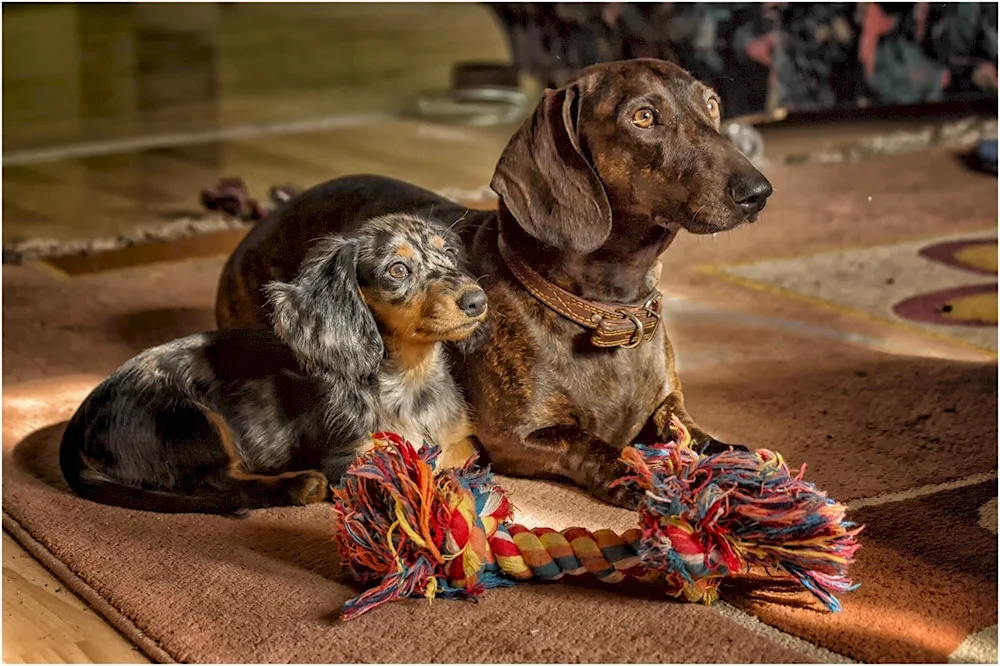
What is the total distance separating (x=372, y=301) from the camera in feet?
7.64

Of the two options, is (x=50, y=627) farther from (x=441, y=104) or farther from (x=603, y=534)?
(x=441, y=104)

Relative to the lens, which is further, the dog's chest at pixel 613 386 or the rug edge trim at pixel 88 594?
the dog's chest at pixel 613 386

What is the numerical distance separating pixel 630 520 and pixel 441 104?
4.29m

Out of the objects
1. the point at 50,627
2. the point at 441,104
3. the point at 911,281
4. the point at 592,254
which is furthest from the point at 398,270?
the point at 441,104

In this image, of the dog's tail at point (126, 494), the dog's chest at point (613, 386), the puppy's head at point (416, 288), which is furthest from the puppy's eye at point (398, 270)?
the dog's tail at point (126, 494)

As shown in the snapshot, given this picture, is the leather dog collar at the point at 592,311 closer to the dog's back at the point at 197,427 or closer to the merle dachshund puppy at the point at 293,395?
the merle dachshund puppy at the point at 293,395

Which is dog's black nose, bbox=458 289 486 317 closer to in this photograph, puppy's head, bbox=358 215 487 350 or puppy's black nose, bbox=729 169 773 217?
puppy's head, bbox=358 215 487 350

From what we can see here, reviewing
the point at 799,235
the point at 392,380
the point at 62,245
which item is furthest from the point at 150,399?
the point at 799,235

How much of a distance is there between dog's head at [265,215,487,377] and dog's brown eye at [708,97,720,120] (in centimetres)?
50

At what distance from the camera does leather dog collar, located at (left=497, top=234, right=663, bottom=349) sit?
2508 mm

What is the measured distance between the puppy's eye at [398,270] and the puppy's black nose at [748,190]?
1.73 feet

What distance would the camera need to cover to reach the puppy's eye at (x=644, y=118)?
2385 mm

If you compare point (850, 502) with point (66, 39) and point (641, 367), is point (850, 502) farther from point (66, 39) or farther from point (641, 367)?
point (66, 39)

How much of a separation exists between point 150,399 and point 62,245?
1.95m
